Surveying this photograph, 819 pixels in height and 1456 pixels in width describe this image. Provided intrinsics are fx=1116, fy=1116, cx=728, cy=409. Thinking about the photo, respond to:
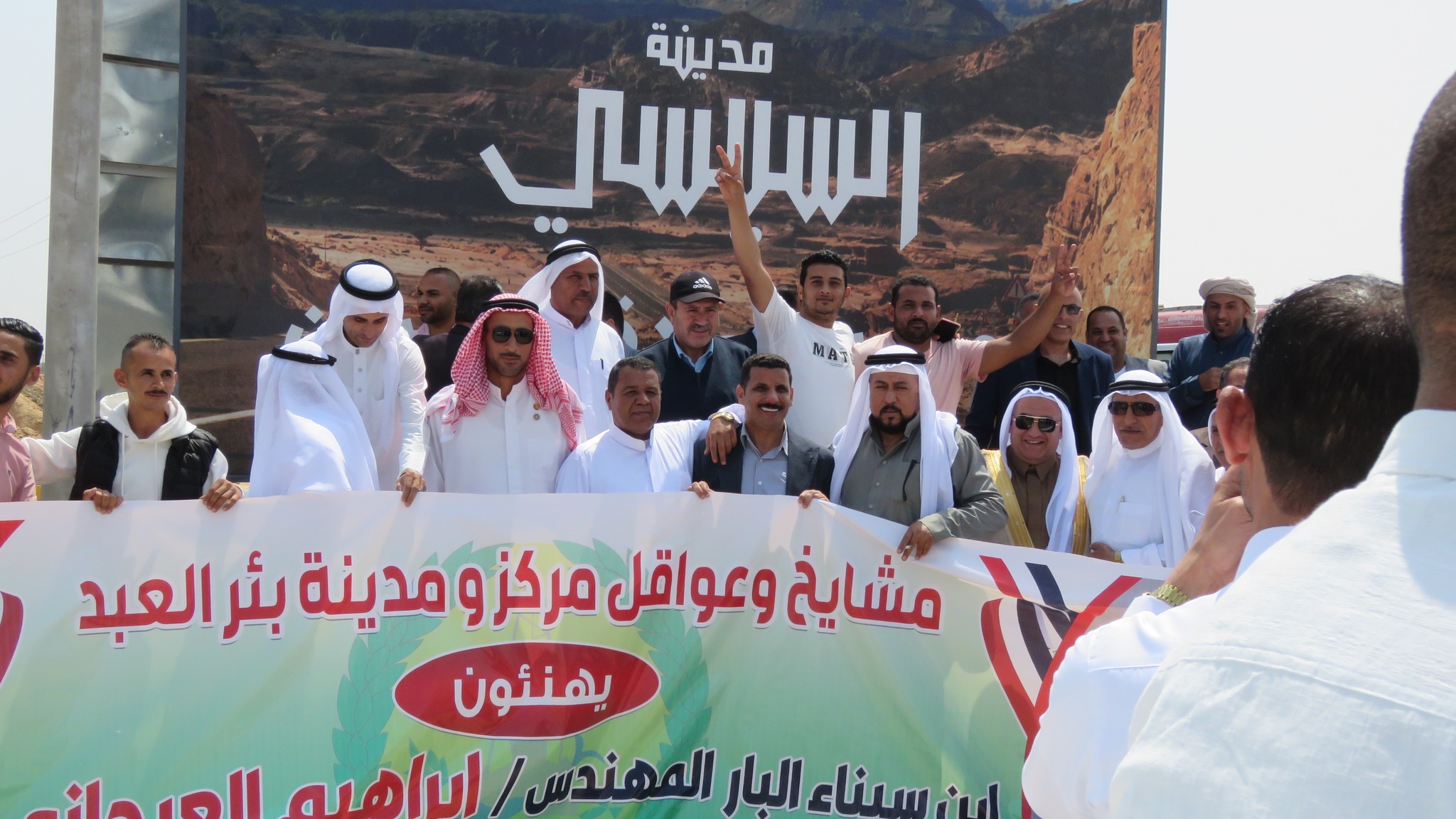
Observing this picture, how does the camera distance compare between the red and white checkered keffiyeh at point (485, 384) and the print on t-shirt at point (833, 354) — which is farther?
the print on t-shirt at point (833, 354)

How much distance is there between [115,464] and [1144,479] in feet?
11.8

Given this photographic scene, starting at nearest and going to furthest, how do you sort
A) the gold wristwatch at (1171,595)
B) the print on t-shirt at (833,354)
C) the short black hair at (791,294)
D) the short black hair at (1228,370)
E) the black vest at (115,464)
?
the gold wristwatch at (1171,595) < the black vest at (115,464) < the short black hair at (1228,370) < the print on t-shirt at (833,354) < the short black hair at (791,294)

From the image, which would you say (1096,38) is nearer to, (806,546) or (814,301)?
(814,301)

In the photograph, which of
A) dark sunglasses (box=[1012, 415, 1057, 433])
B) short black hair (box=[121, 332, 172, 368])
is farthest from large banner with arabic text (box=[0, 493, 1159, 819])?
dark sunglasses (box=[1012, 415, 1057, 433])

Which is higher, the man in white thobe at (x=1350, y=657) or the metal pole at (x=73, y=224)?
the metal pole at (x=73, y=224)

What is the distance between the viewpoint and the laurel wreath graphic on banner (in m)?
3.24

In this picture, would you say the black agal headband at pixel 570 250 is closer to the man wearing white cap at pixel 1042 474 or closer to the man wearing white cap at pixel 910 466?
the man wearing white cap at pixel 910 466

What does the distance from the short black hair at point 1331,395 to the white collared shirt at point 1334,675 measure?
1.35 ft

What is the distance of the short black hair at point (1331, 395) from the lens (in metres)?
1.02

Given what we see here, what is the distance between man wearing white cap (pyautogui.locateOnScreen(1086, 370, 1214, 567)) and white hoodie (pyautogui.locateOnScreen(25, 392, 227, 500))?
10.4ft

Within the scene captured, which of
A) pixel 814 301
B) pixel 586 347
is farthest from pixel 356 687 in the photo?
pixel 814 301

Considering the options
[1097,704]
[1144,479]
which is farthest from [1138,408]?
[1097,704]

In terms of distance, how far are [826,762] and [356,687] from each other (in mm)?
1418

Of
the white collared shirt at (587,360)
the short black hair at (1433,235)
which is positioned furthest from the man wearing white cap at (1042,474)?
the short black hair at (1433,235)
